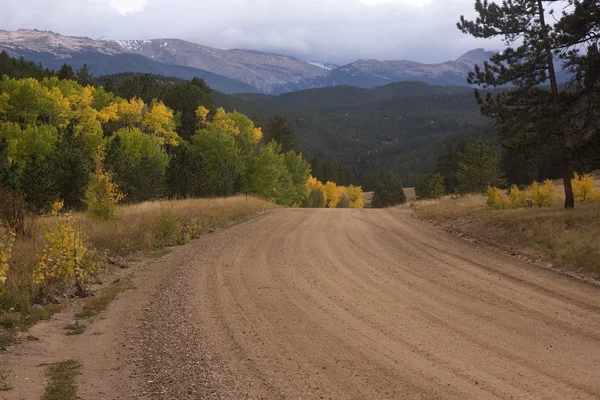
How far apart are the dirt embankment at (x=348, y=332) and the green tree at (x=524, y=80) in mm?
7370

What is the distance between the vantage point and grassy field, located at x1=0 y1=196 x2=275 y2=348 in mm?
7977

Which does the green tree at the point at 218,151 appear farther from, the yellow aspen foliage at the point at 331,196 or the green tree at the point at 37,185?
the yellow aspen foliage at the point at 331,196

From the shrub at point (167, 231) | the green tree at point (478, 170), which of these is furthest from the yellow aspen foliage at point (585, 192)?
the green tree at point (478, 170)

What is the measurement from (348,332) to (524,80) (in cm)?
1538

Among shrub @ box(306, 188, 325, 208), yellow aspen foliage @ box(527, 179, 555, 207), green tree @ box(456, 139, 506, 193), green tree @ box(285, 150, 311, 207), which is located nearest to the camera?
yellow aspen foliage @ box(527, 179, 555, 207)

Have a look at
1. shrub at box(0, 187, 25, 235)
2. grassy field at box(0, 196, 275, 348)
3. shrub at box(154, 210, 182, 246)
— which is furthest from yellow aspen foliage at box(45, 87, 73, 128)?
shrub at box(0, 187, 25, 235)

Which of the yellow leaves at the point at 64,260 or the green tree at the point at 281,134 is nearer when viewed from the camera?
the yellow leaves at the point at 64,260

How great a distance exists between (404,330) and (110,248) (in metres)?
9.47

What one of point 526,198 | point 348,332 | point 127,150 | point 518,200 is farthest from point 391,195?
point 348,332

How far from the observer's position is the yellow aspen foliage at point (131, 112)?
237 feet

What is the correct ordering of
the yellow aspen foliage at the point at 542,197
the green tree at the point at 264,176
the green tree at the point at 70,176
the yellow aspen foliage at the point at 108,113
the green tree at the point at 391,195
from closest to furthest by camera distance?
the yellow aspen foliage at the point at 542,197 < the green tree at the point at 70,176 < the green tree at the point at 264,176 < the yellow aspen foliage at the point at 108,113 < the green tree at the point at 391,195

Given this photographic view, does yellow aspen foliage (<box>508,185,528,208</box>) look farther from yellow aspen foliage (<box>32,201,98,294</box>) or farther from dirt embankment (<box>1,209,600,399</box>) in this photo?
yellow aspen foliage (<box>32,201,98,294</box>)

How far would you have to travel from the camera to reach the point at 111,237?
14.3 m

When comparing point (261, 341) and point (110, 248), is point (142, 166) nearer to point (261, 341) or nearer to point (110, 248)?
point (110, 248)
